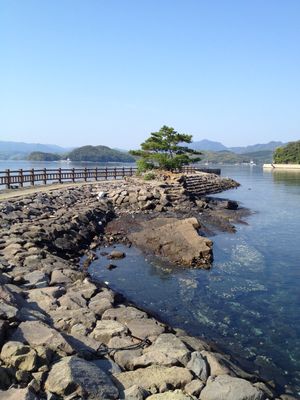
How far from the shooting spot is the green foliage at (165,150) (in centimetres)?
4297

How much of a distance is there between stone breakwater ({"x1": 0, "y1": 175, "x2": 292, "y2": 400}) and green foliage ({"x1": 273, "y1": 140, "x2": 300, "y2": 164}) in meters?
146

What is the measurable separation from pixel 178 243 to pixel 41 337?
1115 centimetres

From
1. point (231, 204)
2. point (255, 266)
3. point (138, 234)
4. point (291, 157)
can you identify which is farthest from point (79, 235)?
point (291, 157)

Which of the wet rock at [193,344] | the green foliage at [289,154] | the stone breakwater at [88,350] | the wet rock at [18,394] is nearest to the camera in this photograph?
the wet rock at [18,394]

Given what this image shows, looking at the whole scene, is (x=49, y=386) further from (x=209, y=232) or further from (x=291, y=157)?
(x=291, y=157)

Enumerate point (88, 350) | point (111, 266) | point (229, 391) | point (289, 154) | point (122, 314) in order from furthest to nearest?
point (289, 154), point (111, 266), point (122, 314), point (88, 350), point (229, 391)

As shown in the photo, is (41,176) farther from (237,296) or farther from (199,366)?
(199,366)

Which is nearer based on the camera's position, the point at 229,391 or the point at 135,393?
the point at 135,393

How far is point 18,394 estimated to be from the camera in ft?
15.8

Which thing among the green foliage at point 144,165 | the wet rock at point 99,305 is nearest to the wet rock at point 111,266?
the wet rock at point 99,305

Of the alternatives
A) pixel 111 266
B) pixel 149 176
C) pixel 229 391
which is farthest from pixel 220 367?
pixel 149 176

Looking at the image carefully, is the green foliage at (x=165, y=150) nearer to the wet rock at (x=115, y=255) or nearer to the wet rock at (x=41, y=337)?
the wet rock at (x=115, y=255)

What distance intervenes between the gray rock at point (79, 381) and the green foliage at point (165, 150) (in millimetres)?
37673

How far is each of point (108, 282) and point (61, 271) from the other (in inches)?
85.3
